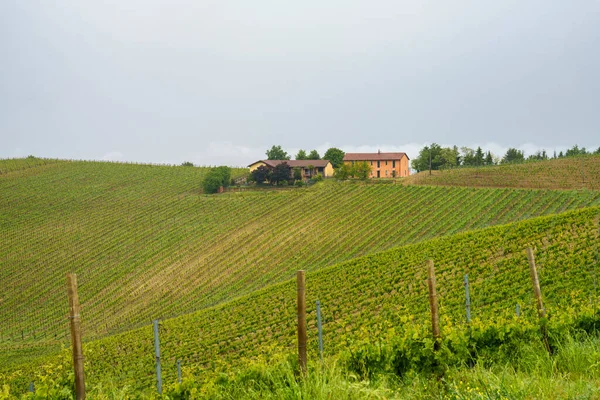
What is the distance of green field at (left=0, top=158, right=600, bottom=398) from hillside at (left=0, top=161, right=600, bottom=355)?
20 cm

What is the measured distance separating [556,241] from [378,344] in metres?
23.7

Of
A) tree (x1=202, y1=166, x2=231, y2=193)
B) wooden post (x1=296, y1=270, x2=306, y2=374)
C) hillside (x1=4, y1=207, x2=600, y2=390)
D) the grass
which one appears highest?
tree (x1=202, y1=166, x2=231, y2=193)

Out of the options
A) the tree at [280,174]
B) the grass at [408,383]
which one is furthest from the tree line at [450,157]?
the grass at [408,383]

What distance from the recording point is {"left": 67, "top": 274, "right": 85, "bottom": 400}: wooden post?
584cm

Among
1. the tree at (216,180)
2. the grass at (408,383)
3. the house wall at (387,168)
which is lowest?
the grass at (408,383)

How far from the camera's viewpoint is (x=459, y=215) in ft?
149

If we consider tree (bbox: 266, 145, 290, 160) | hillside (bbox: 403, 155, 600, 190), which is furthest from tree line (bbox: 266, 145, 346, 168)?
hillside (bbox: 403, 155, 600, 190)

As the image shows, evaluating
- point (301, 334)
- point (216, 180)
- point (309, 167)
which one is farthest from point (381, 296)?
point (309, 167)

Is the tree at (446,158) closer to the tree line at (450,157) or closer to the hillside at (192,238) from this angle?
the tree line at (450,157)

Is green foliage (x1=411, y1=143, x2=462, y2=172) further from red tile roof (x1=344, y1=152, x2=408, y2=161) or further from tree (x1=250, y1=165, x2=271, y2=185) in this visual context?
tree (x1=250, y1=165, x2=271, y2=185)

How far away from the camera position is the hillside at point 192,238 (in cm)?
3809

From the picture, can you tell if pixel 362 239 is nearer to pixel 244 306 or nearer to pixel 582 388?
pixel 244 306

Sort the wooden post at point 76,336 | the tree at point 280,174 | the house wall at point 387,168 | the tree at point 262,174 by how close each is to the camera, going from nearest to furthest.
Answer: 1. the wooden post at point 76,336
2. the tree at point 280,174
3. the tree at point 262,174
4. the house wall at point 387,168

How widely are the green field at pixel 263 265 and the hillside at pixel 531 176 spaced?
5.96ft
